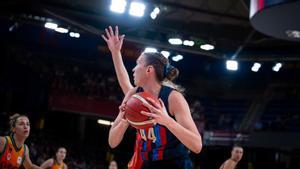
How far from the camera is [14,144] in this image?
687 centimetres

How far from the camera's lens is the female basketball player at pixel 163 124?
3.25m

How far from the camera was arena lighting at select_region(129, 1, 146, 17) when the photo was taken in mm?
15375

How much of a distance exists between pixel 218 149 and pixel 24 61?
1186cm

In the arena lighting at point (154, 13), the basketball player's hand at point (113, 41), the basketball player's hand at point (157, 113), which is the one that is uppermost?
the arena lighting at point (154, 13)

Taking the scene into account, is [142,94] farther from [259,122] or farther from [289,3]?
[259,122]

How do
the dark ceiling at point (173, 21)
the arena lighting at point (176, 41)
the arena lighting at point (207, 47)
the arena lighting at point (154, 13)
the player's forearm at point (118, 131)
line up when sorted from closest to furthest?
the player's forearm at point (118, 131), the dark ceiling at point (173, 21), the arena lighting at point (154, 13), the arena lighting at point (176, 41), the arena lighting at point (207, 47)

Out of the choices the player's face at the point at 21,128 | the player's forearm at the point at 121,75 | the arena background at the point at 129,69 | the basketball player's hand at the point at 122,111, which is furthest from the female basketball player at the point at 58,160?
the basketball player's hand at the point at 122,111

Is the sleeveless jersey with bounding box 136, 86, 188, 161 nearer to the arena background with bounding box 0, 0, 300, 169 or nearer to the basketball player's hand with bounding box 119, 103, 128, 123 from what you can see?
the basketball player's hand with bounding box 119, 103, 128, 123

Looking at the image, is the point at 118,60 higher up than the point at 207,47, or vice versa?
the point at 207,47

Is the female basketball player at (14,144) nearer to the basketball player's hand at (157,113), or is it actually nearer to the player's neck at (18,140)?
the player's neck at (18,140)

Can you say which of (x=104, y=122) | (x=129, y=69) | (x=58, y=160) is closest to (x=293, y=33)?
(x=58, y=160)

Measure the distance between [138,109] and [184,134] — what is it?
39 centimetres

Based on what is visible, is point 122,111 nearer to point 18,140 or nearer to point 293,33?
point 18,140

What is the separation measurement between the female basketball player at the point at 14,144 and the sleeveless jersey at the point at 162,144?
144 inches
